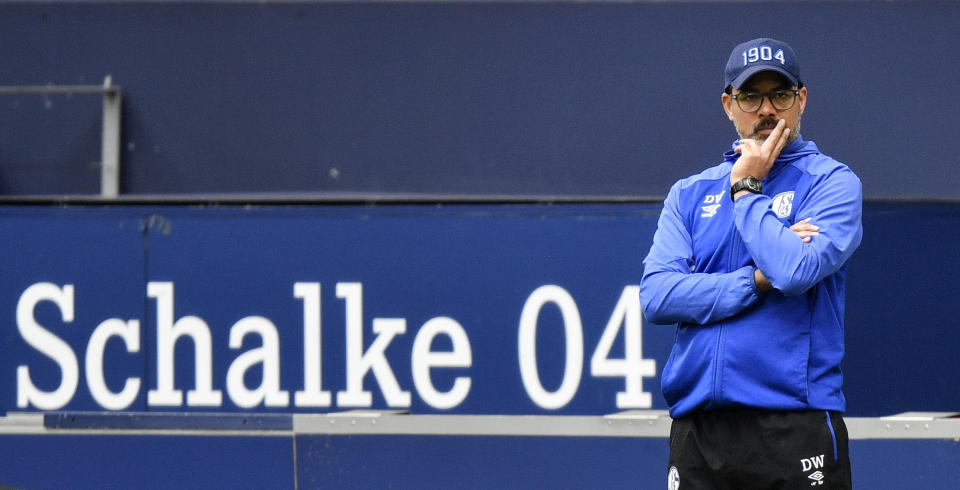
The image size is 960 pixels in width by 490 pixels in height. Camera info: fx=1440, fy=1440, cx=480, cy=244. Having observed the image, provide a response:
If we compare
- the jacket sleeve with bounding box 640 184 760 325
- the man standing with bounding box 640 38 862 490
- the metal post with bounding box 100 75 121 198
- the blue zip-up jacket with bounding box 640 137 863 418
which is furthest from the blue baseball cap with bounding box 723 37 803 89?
the metal post with bounding box 100 75 121 198

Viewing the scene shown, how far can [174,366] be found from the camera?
4172 mm

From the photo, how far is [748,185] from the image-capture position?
2379 millimetres

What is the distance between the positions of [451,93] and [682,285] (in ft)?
6.22

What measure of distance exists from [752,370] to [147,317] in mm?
2349

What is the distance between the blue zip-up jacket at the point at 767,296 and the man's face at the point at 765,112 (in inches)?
2.2

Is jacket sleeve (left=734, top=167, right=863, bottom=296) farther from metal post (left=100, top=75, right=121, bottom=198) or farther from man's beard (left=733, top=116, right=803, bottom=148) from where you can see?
metal post (left=100, top=75, right=121, bottom=198)

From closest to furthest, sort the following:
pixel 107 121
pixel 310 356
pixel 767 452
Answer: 1. pixel 767 452
2. pixel 310 356
3. pixel 107 121

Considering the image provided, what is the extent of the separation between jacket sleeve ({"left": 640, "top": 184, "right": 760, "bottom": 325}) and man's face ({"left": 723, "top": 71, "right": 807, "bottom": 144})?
191 millimetres

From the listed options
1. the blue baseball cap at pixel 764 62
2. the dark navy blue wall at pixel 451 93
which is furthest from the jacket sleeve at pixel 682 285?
the dark navy blue wall at pixel 451 93

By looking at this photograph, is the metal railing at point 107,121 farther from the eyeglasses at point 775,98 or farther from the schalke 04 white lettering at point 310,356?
the eyeglasses at point 775,98

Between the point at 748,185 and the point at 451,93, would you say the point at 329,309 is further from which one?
the point at 748,185

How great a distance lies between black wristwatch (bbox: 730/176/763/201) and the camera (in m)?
2.38

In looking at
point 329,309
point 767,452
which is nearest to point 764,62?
point 767,452

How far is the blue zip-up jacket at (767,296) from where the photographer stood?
2.31 m
